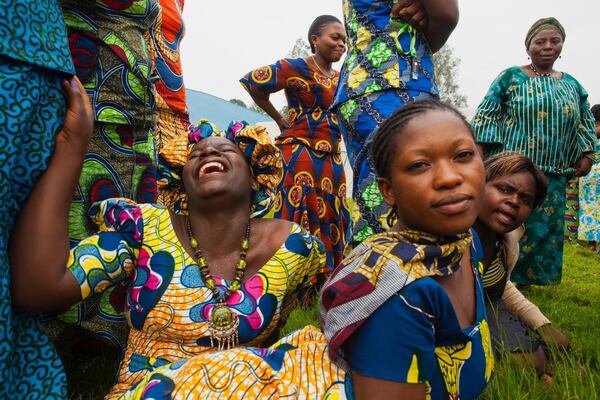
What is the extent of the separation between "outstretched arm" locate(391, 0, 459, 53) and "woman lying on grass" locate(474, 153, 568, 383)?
70cm

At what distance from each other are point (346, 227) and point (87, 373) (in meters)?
2.30

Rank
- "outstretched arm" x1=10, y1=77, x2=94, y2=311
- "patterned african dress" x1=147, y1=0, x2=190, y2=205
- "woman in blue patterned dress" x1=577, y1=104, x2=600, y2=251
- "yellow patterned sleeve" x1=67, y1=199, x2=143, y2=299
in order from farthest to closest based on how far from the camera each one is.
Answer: "woman in blue patterned dress" x1=577, y1=104, x2=600, y2=251 → "patterned african dress" x1=147, y1=0, x2=190, y2=205 → "yellow patterned sleeve" x1=67, y1=199, x2=143, y2=299 → "outstretched arm" x1=10, y1=77, x2=94, y2=311

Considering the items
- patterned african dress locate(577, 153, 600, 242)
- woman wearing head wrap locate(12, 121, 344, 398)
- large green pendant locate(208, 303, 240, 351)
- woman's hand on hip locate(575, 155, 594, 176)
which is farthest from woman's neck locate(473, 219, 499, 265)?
patterned african dress locate(577, 153, 600, 242)

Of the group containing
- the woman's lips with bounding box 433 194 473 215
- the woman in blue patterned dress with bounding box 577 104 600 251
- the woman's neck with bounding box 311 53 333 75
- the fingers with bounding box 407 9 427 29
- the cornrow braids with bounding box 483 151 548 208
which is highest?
the fingers with bounding box 407 9 427 29

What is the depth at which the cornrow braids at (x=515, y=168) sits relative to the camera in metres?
2.51

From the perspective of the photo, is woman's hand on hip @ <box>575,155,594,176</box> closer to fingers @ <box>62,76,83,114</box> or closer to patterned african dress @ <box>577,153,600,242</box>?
fingers @ <box>62,76,83,114</box>

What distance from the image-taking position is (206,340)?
1752 mm

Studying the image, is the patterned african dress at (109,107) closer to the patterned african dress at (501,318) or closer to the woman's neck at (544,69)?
the patterned african dress at (501,318)

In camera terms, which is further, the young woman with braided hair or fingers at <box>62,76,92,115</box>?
fingers at <box>62,76,92,115</box>

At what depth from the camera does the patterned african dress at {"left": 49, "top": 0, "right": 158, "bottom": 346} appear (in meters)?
2.11

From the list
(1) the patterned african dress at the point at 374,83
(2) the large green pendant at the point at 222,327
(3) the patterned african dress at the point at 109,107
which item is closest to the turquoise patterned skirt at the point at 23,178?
(2) the large green pendant at the point at 222,327

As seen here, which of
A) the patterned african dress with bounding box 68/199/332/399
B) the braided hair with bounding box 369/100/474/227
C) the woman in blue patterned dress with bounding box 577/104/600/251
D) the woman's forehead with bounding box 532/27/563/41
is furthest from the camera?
the woman in blue patterned dress with bounding box 577/104/600/251

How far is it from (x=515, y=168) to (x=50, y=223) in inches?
81.8

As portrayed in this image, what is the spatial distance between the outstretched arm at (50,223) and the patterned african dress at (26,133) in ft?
0.08
